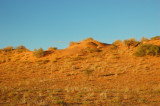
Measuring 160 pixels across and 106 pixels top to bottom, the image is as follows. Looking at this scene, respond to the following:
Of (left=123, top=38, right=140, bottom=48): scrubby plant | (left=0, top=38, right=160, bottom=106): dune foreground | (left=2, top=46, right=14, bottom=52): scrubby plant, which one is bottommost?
(left=0, top=38, right=160, bottom=106): dune foreground

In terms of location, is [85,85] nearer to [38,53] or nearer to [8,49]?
[38,53]

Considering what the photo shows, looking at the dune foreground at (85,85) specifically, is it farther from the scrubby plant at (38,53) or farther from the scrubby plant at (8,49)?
the scrubby plant at (8,49)

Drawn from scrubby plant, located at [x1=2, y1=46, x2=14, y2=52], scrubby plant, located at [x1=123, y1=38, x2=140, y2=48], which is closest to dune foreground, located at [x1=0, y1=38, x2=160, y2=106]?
scrubby plant, located at [x1=123, y1=38, x2=140, y2=48]

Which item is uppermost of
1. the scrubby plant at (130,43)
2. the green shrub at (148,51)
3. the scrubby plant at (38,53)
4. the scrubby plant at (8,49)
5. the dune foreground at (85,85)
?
the scrubby plant at (8,49)

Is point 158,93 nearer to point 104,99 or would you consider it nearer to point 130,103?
point 130,103

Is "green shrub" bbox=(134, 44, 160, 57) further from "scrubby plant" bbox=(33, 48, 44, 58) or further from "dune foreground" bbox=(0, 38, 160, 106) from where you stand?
"scrubby plant" bbox=(33, 48, 44, 58)

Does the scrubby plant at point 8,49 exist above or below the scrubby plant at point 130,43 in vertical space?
above

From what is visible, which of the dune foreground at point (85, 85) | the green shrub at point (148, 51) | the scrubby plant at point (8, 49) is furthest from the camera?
the scrubby plant at point (8, 49)

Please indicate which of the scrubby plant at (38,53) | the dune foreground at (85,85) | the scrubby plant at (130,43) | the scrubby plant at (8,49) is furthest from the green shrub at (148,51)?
the scrubby plant at (8,49)

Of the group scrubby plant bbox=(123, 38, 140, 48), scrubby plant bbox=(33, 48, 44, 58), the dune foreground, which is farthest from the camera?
scrubby plant bbox=(123, 38, 140, 48)

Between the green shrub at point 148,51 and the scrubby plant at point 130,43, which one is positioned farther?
the scrubby plant at point 130,43

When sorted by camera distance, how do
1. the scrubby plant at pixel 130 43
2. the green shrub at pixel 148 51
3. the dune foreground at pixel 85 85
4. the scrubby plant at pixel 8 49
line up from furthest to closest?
the scrubby plant at pixel 8 49, the scrubby plant at pixel 130 43, the green shrub at pixel 148 51, the dune foreground at pixel 85 85

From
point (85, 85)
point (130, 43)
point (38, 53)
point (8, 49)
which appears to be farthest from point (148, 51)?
point (8, 49)

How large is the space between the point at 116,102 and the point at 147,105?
125 cm
